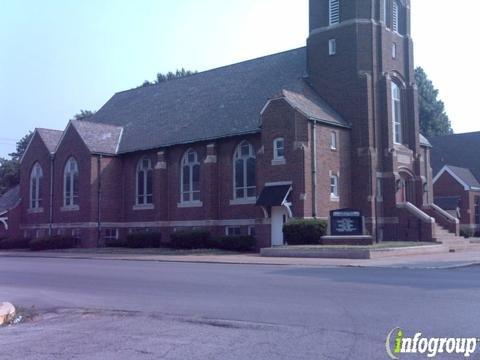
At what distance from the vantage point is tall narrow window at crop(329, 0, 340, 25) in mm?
37959

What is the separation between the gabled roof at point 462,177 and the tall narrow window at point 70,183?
2940 cm

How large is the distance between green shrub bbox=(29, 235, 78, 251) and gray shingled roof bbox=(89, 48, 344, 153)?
24.4 feet

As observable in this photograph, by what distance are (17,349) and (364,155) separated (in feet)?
96.0

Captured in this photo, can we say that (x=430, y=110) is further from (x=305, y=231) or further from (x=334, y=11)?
(x=305, y=231)

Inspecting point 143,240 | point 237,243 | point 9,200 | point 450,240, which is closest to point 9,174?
point 9,200

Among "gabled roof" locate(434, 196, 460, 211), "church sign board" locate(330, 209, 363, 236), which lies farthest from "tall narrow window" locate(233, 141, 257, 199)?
"gabled roof" locate(434, 196, 460, 211)

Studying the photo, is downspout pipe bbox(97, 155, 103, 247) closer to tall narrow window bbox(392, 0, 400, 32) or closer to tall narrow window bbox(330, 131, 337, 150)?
tall narrow window bbox(330, 131, 337, 150)

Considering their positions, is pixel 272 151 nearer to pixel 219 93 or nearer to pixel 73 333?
pixel 219 93

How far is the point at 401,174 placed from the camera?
3888 centimetres

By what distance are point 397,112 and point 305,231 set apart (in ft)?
41.9

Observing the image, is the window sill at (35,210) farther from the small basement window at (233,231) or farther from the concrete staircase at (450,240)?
the concrete staircase at (450,240)

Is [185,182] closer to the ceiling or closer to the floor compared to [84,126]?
closer to the floor

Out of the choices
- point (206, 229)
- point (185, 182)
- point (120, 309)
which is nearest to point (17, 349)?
point (120, 309)

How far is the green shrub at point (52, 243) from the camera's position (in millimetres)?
42344
